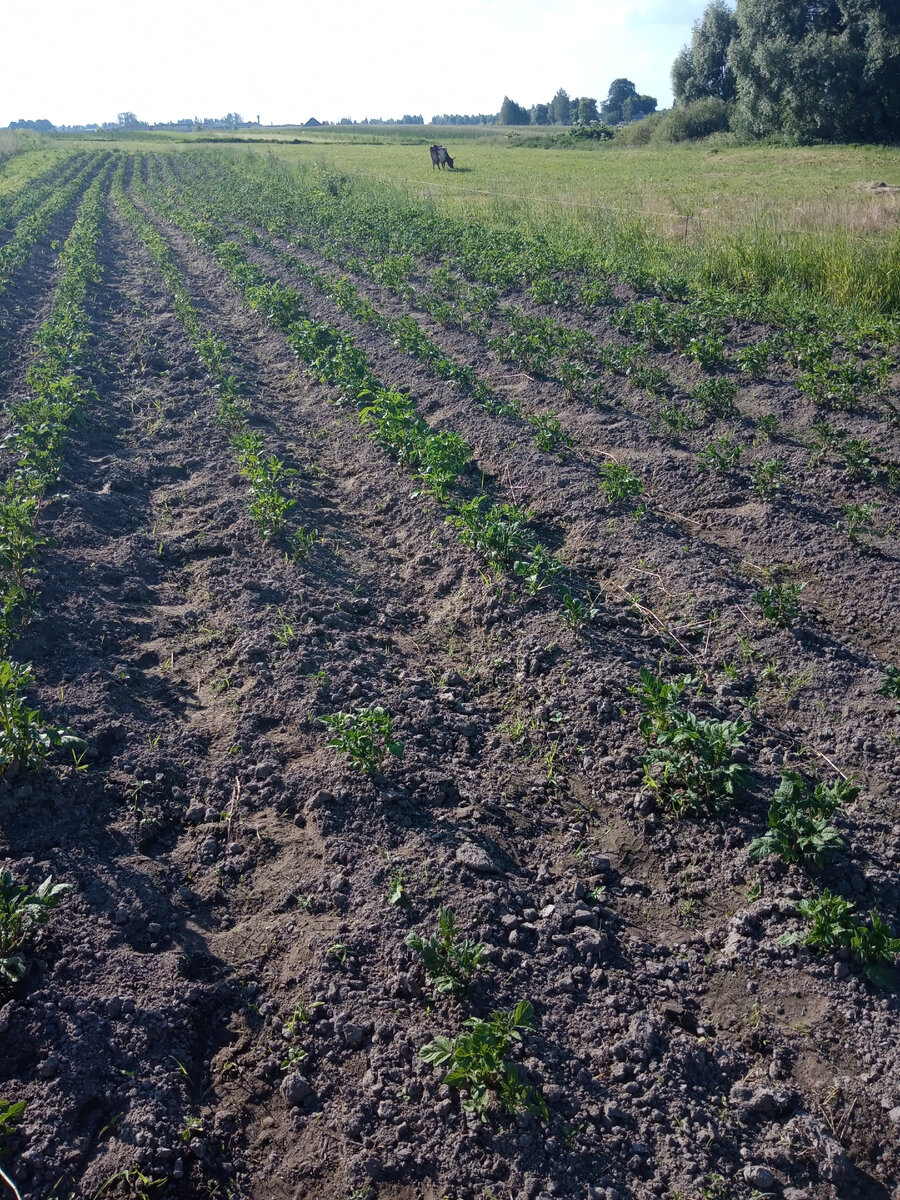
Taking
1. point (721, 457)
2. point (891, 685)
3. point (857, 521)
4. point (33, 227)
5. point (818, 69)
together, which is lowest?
point (891, 685)

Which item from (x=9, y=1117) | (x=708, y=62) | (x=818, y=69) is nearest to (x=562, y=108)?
(x=708, y=62)

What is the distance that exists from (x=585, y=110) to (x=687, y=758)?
119 m

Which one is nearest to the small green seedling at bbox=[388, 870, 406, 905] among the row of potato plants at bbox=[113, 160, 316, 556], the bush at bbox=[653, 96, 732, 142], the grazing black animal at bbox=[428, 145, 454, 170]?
the row of potato plants at bbox=[113, 160, 316, 556]

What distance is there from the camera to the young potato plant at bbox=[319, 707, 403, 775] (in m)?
4.56

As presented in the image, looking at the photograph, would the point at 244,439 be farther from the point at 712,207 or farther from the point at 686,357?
the point at 712,207

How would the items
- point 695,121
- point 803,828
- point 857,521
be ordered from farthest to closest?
point 695,121 → point 857,521 → point 803,828

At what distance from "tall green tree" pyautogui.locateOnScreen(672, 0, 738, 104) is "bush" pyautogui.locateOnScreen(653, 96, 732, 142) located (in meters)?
1.69

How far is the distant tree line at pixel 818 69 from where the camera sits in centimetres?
3484

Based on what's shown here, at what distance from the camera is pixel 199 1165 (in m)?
3.08

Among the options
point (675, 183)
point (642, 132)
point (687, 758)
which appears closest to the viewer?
point (687, 758)

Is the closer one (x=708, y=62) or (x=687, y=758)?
(x=687, y=758)

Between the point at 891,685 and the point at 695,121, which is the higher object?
the point at 695,121

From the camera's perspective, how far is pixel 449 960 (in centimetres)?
358

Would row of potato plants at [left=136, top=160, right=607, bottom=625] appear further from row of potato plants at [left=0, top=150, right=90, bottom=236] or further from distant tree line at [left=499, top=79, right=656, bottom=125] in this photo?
distant tree line at [left=499, top=79, right=656, bottom=125]
